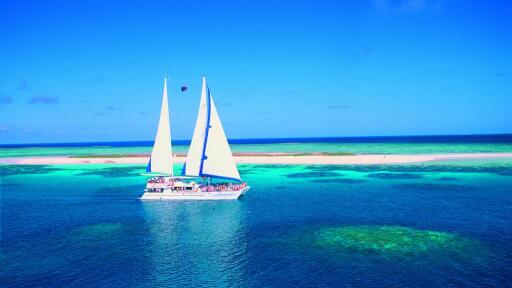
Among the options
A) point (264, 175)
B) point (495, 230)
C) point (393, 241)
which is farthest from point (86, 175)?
point (495, 230)

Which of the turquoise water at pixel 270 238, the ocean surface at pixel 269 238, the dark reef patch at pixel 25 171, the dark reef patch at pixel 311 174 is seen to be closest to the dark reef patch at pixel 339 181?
the turquoise water at pixel 270 238

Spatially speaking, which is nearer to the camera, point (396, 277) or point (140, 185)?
point (396, 277)

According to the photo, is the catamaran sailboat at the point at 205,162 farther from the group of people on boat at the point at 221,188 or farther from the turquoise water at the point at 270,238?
the turquoise water at the point at 270,238

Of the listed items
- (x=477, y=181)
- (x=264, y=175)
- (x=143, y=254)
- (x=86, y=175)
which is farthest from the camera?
(x=86, y=175)

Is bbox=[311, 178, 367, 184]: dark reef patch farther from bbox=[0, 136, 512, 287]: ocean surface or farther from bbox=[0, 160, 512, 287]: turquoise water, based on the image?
bbox=[0, 136, 512, 287]: ocean surface

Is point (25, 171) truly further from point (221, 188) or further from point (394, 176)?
point (394, 176)

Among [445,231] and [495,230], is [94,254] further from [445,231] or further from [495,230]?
[495,230]

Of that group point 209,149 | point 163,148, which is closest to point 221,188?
point 209,149
